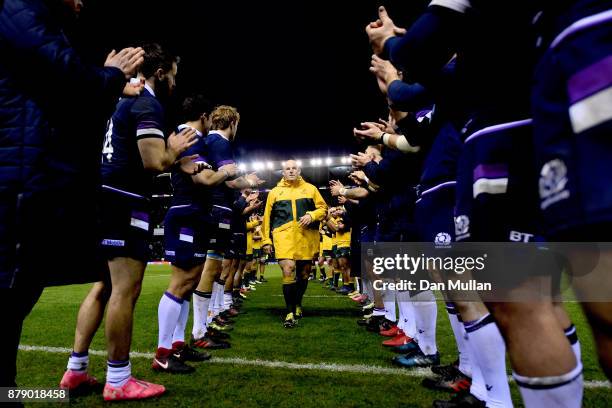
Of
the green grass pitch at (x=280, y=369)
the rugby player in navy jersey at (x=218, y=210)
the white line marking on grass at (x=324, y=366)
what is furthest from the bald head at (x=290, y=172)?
the white line marking on grass at (x=324, y=366)

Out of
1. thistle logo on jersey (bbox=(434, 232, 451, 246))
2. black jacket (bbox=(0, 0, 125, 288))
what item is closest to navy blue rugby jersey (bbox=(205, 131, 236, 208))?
thistle logo on jersey (bbox=(434, 232, 451, 246))

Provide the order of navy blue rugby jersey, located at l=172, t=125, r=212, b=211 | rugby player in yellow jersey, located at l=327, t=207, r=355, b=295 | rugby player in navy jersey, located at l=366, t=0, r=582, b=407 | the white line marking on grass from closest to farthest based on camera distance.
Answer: rugby player in navy jersey, located at l=366, t=0, r=582, b=407, the white line marking on grass, navy blue rugby jersey, located at l=172, t=125, r=212, b=211, rugby player in yellow jersey, located at l=327, t=207, r=355, b=295

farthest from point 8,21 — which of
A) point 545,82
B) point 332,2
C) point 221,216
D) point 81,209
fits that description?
point 332,2

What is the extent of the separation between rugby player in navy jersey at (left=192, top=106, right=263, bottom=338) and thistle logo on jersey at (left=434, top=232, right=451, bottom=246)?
95.8 inches

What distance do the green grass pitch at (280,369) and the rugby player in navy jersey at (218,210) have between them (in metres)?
0.46

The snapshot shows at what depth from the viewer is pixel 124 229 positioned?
107 inches

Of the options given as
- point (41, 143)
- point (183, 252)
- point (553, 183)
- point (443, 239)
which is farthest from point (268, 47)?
point (553, 183)

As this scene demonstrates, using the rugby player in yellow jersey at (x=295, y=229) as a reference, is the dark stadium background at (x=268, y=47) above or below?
above

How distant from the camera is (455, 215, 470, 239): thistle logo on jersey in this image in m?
1.35

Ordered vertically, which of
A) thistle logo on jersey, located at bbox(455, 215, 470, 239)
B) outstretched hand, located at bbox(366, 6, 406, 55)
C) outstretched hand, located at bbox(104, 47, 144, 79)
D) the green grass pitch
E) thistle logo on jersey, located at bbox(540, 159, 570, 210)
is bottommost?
the green grass pitch

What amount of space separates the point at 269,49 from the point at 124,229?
13.2m

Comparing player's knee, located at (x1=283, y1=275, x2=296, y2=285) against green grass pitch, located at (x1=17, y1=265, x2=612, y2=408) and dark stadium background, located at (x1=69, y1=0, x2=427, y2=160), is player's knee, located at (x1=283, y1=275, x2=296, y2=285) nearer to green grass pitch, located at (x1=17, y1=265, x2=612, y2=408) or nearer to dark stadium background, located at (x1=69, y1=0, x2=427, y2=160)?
green grass pitch, located at (x1=17, y1=265, x2=612, y2=408)

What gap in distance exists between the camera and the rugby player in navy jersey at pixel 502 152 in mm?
1083

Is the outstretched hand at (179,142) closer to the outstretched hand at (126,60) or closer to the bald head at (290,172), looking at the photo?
the outstretched hand at (126,60)
